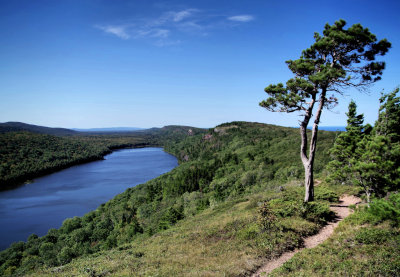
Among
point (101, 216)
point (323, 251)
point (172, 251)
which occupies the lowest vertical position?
point (101, 216)

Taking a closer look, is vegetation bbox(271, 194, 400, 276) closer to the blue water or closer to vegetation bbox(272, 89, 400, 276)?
vegetation bbox(272, 89, 400, 276)

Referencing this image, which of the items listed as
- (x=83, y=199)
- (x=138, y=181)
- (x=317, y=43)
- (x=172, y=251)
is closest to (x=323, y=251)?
(x=172, y=251)

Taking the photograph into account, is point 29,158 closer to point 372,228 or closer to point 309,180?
point 309,180

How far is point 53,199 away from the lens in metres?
89.2

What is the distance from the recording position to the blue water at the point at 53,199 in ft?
222

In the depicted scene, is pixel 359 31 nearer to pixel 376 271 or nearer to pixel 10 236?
pixel 376 271

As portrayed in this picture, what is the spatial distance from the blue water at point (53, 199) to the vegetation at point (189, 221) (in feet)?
39.8

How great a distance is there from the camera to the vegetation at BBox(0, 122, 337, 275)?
528 inches

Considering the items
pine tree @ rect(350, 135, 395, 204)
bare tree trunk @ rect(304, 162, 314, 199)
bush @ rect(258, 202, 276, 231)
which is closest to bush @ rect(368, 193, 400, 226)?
pine tree @ rect(350, 135, 395, 204)

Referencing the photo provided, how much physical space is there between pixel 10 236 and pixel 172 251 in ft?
241

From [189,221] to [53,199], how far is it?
8613 cm

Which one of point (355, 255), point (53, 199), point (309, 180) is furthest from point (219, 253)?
point (53, 199)

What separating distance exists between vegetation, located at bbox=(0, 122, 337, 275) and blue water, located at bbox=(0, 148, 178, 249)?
12.1m

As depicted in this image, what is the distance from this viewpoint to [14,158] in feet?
474
